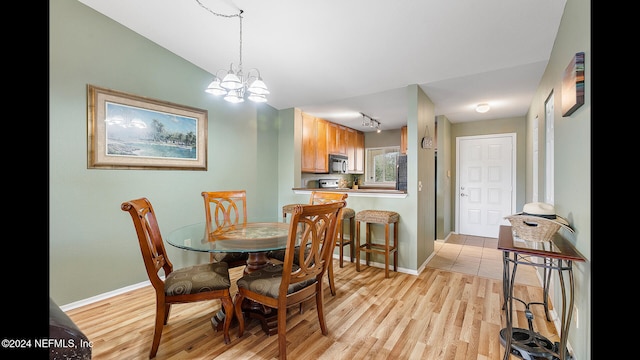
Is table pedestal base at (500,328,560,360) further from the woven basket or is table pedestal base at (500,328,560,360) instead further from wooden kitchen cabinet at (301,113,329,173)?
wooden kitchen cabinet at (301,113,329,173)

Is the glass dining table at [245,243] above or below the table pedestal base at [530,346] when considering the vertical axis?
above

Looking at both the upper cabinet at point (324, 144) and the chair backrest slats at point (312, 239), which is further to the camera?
the upper cabinet at point (324, 144)

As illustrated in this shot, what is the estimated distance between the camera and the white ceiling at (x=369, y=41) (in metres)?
2.12

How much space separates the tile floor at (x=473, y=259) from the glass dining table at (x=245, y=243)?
7.76ft

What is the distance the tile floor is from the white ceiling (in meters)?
2.18

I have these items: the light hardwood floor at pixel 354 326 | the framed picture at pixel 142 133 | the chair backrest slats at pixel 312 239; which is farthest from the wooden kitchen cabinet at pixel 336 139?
the chair backrest slats at pixel 312 239

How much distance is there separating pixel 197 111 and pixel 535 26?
3.39m

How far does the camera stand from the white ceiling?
2.12 metres

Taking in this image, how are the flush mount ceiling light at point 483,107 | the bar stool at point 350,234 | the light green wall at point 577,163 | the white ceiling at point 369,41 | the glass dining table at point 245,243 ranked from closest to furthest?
the light green wall at point 577,163
the glass dining table at point 245,243
the white ceiling at point 369,41
the bar stool at point 350,234
the flush mount ceiling light at point 483,107

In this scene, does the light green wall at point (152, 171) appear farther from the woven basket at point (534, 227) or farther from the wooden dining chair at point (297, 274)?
the wooden dining chair at point (297, 274)

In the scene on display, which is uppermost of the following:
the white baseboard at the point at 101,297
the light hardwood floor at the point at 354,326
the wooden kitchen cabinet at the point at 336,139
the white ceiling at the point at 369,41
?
the white ceiling at the point at 369,41

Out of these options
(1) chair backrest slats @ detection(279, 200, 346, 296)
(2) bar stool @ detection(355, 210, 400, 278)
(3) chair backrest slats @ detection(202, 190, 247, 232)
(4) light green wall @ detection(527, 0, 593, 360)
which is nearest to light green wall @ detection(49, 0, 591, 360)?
(4) light green wall @ detection(527, 0, 593, 360)
